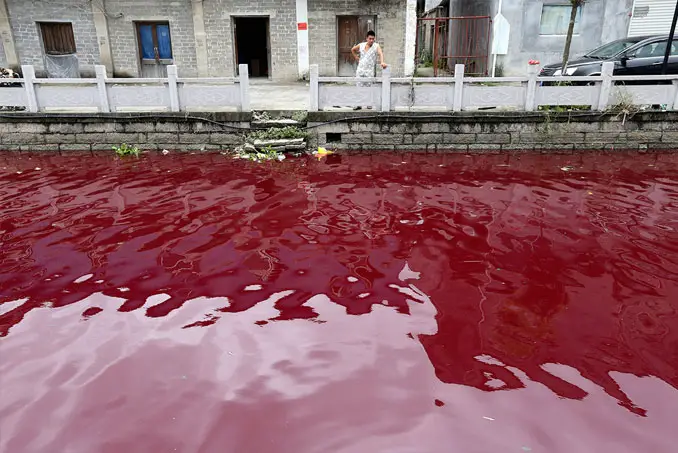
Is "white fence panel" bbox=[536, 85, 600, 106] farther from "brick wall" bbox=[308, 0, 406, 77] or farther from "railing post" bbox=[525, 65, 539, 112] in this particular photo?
"brick wall" bbox=[308, 0, 406, 77]

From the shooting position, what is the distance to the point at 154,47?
1702 cm

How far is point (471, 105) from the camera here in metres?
10.1

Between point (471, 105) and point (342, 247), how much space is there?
18.4 ft

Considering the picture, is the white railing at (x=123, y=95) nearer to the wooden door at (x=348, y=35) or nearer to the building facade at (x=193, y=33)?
the building facade at (x=193, y=33)

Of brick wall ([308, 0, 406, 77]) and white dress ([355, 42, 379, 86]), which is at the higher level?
brick wall ([308, 0, 406, 77])

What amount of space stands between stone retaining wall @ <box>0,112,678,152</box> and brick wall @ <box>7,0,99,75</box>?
296 inches

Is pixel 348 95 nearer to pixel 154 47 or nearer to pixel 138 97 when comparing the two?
pixel 138 97

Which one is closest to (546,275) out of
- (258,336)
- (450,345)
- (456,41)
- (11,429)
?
(450,345)

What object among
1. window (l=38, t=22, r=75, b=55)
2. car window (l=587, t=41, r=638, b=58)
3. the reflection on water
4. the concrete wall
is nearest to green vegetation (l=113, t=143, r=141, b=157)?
the reflection on water

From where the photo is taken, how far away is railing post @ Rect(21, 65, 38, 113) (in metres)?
10.1

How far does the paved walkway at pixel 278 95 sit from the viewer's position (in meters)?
11.5

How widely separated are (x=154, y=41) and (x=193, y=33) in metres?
1.43

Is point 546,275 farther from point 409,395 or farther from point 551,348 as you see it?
point 409,395

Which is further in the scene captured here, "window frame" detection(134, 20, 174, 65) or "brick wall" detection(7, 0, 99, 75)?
"window frame" detection(134, 20, 174, 65)
